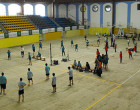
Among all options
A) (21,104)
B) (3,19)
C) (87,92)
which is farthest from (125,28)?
(21,104)

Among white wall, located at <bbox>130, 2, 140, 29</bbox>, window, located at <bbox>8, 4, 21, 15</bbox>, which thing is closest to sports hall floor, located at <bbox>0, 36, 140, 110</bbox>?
window, located at <bbox>8, 4, 21, 15</bbox>

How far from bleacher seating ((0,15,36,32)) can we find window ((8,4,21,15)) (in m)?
2.27

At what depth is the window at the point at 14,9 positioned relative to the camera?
4417 centimetres

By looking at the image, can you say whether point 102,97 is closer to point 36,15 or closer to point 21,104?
point 21,104

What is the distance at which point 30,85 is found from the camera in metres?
15.5

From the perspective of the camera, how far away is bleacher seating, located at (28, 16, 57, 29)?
4467 centimetres

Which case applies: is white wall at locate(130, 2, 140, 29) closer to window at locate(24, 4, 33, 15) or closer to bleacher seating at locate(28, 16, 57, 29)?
bleacher seating at locate(28, 16, 57, 29)

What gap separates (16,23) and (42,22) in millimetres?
7553

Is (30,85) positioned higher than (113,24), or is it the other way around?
(113,24)

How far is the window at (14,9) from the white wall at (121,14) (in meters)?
24.8

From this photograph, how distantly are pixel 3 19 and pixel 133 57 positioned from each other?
93.5 feet

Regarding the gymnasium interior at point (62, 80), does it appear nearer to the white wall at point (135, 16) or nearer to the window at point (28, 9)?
the window at point (28, 9)

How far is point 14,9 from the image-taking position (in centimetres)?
4525

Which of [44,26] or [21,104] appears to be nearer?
[21,104]
